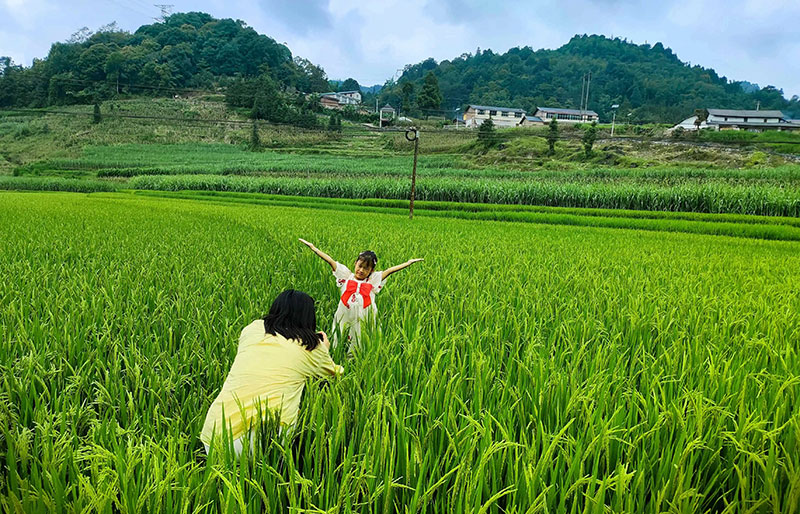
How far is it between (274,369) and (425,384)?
644mm

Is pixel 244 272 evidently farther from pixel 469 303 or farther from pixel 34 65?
pixel 34 65

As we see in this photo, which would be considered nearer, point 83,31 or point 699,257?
point 699,257

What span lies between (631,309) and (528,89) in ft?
348

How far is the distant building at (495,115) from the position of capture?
7538 cm

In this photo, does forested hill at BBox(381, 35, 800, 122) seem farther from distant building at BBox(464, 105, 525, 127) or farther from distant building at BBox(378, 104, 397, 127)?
distant building at BBox(464, 105, 525, 127)

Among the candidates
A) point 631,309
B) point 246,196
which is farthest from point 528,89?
point 631,309

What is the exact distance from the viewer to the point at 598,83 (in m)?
98.9

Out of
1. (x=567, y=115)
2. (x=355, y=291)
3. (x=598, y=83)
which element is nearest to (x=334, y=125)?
(x=567, y=115)

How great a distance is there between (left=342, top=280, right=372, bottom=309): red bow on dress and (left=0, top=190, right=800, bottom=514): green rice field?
23cm

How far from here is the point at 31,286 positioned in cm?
375

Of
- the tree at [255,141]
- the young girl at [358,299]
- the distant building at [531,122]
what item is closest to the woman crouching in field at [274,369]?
the young girl at [358,299]

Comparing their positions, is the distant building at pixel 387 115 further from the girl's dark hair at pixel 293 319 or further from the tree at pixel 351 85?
the girl's dark hair at pixel 293 319

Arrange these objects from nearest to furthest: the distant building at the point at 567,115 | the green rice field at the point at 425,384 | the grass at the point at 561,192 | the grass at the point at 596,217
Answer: the green rice field at the point at 425,384 < the grass at the point at 596,217 < the grass at the point at 561,192 < the distant building at the point at 567,115

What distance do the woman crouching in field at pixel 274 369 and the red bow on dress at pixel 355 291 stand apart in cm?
74
